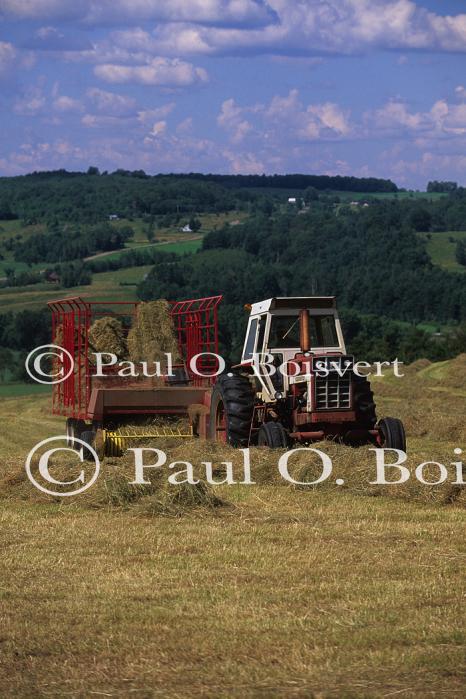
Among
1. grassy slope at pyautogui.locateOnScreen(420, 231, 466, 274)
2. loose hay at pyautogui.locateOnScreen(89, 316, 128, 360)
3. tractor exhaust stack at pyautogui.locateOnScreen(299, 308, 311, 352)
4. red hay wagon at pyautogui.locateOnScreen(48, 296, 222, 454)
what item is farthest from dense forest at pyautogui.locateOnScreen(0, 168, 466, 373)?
tractor exhaust stack at pyautogui.locateOnScreen(299, 308, 311, 352)

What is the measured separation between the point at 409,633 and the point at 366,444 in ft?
28.6

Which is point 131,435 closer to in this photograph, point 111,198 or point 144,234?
point 144,234

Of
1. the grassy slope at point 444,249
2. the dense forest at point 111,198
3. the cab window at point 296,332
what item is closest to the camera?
the cab window at point 296,332

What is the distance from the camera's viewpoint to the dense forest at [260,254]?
71.4 metres

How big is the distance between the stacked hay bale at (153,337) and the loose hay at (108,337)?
0.52 feet

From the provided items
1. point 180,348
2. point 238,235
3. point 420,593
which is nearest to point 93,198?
point 238,235

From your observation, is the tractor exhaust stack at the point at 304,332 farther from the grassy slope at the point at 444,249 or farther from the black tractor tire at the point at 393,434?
the grassy slope at the point at 444,249

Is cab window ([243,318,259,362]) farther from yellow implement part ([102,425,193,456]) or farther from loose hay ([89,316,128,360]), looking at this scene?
loose hay ([89,316,128,360])

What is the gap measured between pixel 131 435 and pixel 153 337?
95.1 inches

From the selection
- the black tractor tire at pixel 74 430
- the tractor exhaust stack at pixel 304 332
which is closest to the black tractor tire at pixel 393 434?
the tractor exhaust stack at pixel 304 332

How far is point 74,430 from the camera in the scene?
18.5 meters

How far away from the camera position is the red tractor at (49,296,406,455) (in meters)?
14.8

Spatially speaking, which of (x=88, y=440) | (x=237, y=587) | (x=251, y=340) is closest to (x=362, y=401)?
(x=251, y=340)

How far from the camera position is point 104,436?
16.3 metres
